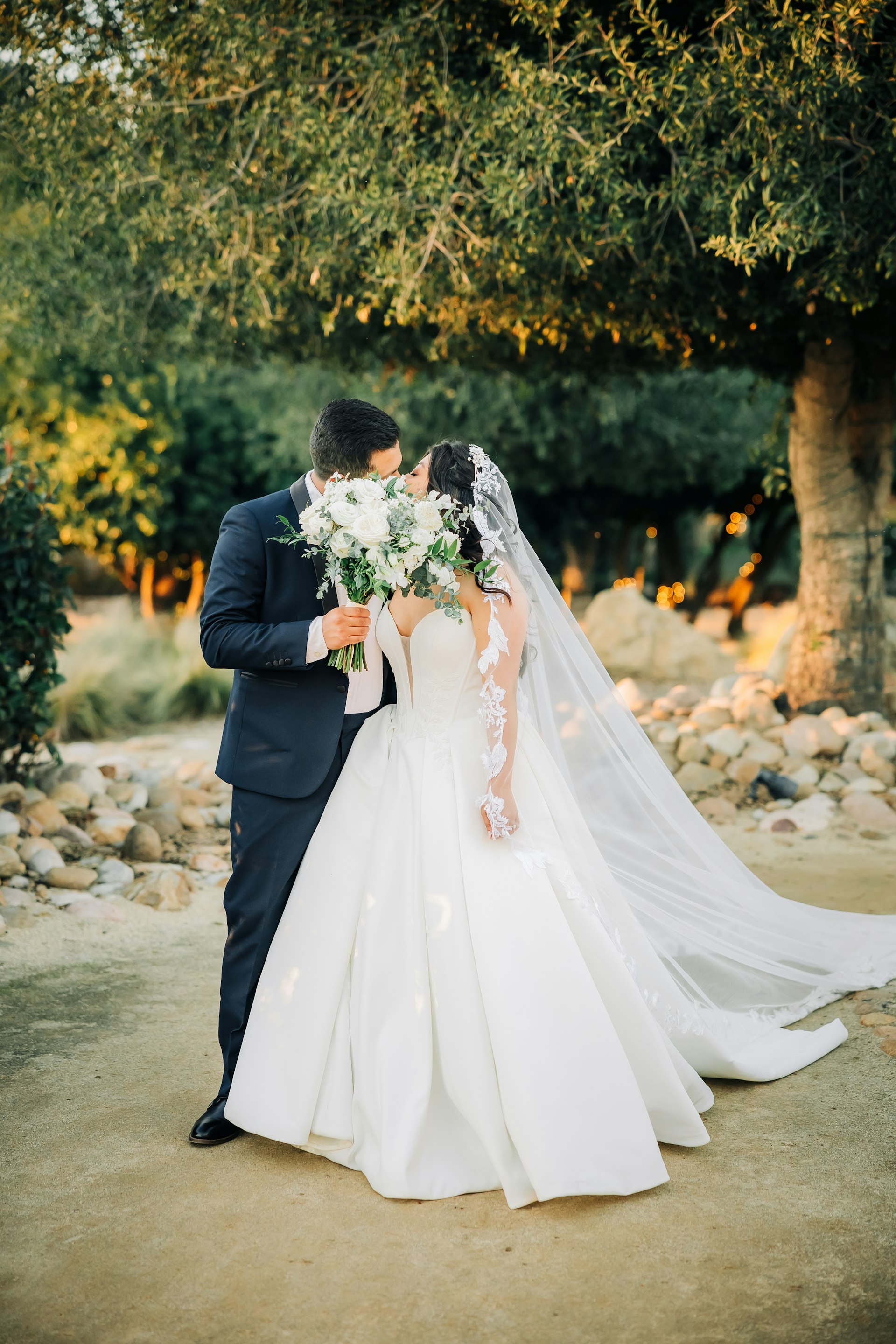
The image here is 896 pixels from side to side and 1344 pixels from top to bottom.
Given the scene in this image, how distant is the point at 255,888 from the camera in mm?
3350

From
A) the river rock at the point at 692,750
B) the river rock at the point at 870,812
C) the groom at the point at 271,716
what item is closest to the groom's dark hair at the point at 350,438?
the groom at the point at 271,716

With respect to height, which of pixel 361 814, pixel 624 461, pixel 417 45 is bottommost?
pixel 361 814

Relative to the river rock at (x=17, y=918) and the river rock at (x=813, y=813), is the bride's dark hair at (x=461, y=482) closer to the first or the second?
the river rock at (x=17, y=918)

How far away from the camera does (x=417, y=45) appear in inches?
238

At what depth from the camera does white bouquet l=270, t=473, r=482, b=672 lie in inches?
116

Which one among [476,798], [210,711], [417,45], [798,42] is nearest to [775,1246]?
[476,798]

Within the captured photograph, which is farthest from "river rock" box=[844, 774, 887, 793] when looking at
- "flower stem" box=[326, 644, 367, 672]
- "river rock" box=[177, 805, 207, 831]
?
"flower stem" box=[326, 644, 367, 672]

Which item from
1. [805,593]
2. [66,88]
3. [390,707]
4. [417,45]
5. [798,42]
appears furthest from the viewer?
[805,593]

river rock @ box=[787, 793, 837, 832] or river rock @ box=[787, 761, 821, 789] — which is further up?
river rock @ box=[787, 761, 821, 789]

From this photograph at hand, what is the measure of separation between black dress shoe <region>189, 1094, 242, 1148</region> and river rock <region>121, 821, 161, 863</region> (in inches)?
115

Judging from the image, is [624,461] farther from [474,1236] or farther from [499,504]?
[474,1236]

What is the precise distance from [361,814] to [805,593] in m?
5.98

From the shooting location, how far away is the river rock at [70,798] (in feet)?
21.5

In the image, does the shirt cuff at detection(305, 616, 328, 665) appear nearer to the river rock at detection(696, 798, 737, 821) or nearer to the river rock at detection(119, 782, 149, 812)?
the river rock at detection(119, 782, 149, 812)
